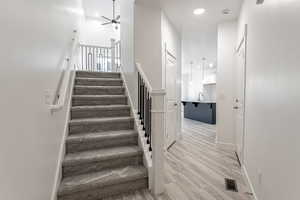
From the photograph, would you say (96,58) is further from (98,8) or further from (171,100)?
(171,100)

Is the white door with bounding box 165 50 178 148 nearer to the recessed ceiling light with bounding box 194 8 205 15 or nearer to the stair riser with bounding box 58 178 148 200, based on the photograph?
the recessed ceiling light with bounding box 194 8 205 15

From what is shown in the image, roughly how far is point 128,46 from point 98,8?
144 inches

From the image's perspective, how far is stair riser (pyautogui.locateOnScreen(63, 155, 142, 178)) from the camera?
6.75 ft

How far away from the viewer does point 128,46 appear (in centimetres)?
329

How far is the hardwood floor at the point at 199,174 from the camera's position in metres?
2.02

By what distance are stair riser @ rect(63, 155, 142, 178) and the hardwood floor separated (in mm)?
404

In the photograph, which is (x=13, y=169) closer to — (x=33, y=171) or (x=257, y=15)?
(x=33, y=171)

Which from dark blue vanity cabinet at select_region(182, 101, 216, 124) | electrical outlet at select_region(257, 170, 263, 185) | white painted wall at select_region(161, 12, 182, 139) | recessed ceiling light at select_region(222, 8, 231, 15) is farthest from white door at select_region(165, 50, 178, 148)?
dark blue vanity cabinet at select_region(182, 101, 216, 124)

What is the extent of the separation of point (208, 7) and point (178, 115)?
2556 millimetres

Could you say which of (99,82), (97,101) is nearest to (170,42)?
(99,82)

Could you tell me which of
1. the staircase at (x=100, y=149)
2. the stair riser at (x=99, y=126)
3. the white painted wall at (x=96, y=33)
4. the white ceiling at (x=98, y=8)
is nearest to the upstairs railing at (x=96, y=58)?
the white painted wall at (x=96, y=33)

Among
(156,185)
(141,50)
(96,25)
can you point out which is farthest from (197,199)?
(96,25)

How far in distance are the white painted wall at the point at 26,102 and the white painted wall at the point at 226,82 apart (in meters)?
3.42

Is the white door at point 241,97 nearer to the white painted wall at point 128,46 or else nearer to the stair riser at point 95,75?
the white painted wall at point 128,46
